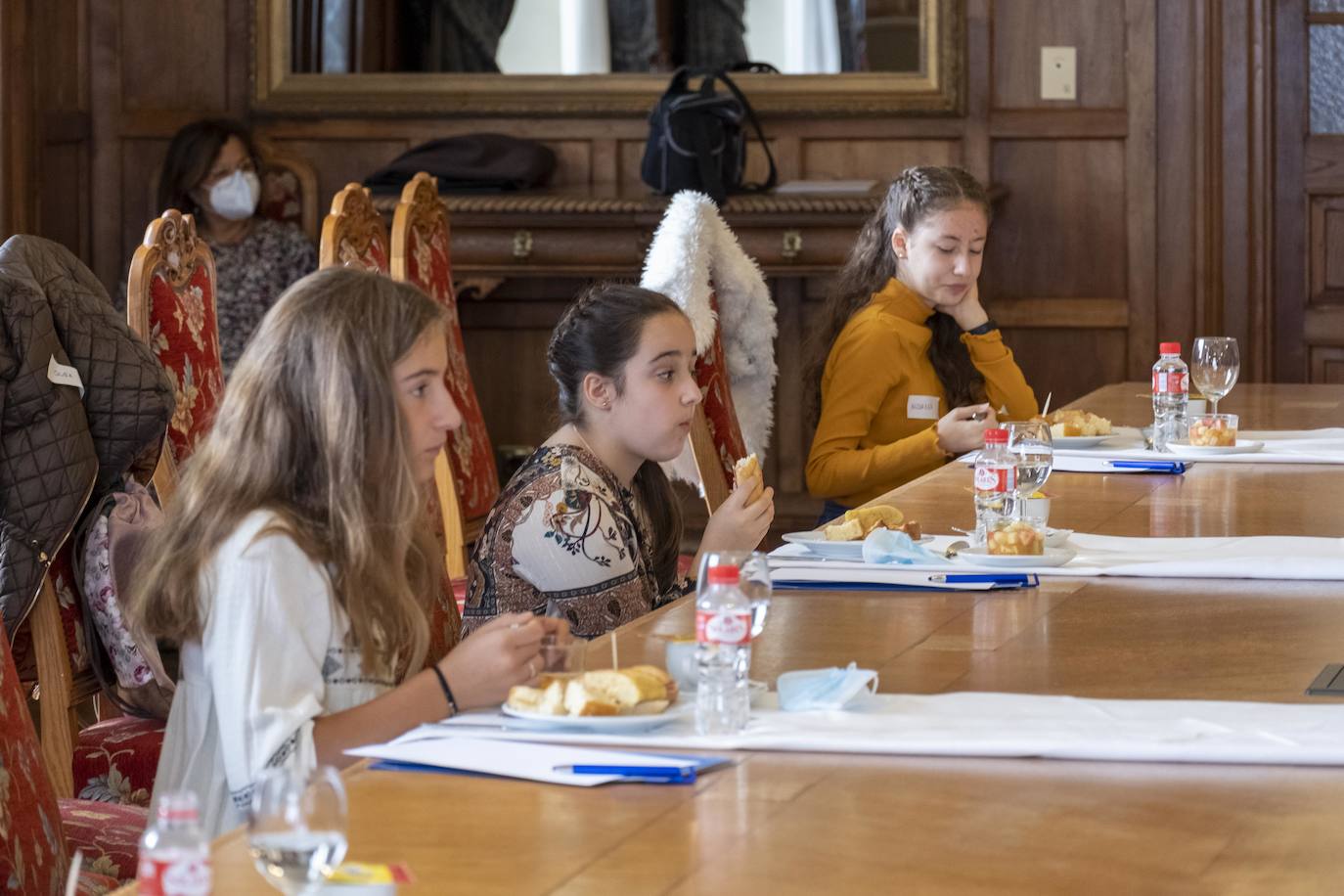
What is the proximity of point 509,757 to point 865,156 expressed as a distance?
402cm

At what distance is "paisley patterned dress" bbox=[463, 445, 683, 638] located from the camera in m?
2.15

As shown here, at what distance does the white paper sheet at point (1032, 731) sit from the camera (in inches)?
50.9

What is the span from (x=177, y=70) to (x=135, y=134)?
8.2 inches

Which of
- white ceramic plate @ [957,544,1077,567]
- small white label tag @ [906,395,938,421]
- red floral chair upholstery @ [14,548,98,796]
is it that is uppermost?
small white label tag @ [906,395,938,421]

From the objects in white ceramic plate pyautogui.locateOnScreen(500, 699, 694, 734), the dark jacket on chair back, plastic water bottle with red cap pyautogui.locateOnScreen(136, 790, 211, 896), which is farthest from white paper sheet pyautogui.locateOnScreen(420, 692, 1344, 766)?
the dark jacket on chair back

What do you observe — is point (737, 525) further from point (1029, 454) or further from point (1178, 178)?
point (1178, 178)

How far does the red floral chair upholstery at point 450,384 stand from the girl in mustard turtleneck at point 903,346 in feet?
2.07

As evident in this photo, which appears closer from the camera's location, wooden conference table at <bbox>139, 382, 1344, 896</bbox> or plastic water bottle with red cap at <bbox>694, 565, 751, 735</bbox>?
wooden conference table at <bbox>139, 382, 1344, 896</bbox>

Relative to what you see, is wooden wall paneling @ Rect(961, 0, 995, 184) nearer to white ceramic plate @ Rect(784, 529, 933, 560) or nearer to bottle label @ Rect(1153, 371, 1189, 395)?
bottle label @ Rect(1153, 371, 1189, 395)

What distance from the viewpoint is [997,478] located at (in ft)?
7.06

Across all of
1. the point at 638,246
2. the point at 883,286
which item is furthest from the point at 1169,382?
the point at 638,246

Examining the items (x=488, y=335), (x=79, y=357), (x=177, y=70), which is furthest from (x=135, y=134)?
(x=79, y=357)

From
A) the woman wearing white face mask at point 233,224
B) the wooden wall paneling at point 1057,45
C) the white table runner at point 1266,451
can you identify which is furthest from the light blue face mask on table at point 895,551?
the wooden wall paneling at point 1057,45

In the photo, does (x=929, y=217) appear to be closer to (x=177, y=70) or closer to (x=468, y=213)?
(x=468, y=213)
